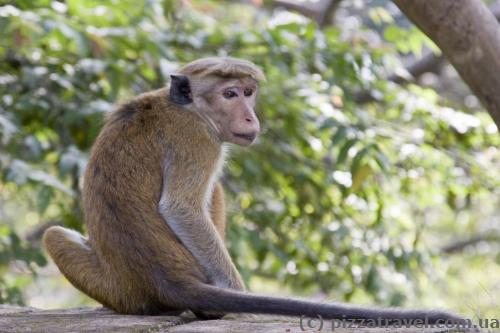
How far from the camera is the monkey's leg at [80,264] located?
504 centimetres

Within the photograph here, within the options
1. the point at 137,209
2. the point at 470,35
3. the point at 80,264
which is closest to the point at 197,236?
the point at 137,209

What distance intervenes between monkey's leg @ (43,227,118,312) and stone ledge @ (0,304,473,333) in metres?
0.14

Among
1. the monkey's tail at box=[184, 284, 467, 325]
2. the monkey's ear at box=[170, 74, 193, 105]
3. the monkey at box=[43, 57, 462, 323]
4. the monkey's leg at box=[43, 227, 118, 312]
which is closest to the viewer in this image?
the monkey's tail at box=[184, 284, 467, 325]

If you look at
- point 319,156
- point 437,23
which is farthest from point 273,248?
point 437,23

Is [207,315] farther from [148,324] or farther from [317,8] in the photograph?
[317,8]

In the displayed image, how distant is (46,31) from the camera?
6.52m

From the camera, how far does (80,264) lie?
5.14m

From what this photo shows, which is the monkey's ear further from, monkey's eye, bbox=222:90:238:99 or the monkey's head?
monkey's eye, bbox=222:90:238:99

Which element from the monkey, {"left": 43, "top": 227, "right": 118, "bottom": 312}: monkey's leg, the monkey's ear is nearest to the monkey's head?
the monkey's ear

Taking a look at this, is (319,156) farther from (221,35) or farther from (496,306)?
(496,306)

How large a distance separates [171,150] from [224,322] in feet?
3.69

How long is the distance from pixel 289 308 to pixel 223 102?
1822 millimetres

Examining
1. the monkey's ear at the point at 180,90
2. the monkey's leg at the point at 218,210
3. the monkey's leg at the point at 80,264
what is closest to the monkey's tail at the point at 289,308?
the monkey's leg at the point at 80,264

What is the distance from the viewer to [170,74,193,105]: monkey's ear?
560 cm
